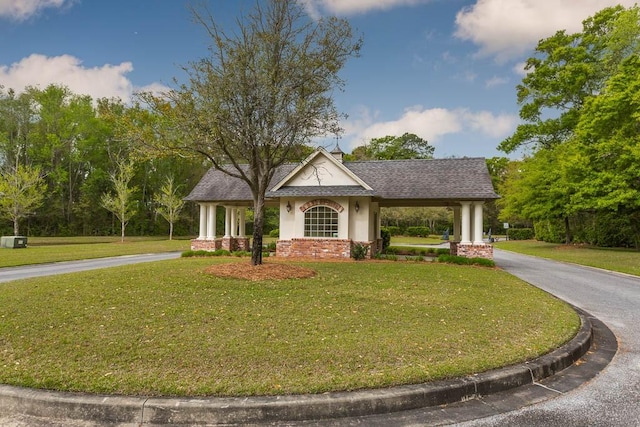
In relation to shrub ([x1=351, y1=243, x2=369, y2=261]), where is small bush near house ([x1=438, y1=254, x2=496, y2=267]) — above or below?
below

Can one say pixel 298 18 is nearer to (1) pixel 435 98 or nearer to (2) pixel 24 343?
(2) pixel 24 343

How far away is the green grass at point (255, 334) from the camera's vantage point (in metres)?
3.73

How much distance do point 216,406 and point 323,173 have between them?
14.1 metres

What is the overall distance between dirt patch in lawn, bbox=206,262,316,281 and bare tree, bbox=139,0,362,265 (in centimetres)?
68

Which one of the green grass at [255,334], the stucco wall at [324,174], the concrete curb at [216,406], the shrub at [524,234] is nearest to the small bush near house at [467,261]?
the stucco wall at [324,174]

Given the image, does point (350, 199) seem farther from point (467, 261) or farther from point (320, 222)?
point (467, 261)

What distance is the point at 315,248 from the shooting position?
53.5 feet

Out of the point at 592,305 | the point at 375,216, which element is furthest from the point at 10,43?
the point at 592,305

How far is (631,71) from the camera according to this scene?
70.3 feet

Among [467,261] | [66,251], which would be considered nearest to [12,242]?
[66,251]

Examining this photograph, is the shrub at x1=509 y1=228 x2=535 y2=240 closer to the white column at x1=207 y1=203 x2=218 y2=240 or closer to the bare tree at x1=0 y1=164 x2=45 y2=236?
the white column at x1=207 y1=203 x2=218 y2=240

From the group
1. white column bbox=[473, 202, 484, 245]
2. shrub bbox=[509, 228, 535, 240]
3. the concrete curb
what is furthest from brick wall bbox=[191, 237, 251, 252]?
shrub bbox=[509, 228, 535, 240]

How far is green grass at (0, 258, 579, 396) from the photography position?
12.2ft

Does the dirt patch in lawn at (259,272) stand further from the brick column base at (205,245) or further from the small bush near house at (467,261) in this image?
the brick column base at (205,245)
